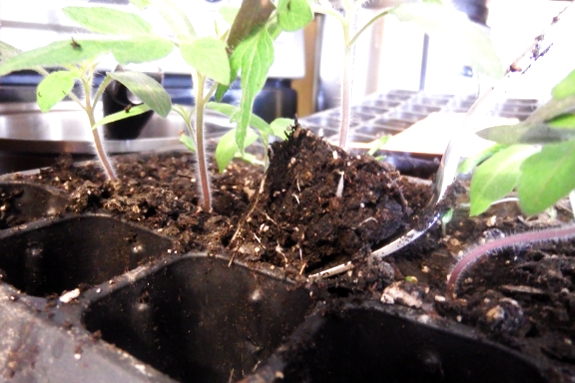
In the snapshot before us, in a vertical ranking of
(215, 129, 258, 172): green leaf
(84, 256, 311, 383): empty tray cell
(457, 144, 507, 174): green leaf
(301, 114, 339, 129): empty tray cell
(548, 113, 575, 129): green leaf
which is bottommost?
(84, 256, 311, 383): empty tray cell

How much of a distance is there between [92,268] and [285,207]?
0.88ft

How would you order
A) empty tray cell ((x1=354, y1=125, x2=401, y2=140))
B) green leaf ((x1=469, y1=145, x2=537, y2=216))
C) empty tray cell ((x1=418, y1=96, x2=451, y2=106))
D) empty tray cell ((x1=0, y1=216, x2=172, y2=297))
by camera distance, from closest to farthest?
green leaf ((x1=469, y1=145, x2=537, y2=216)), empty tray cell ((x1=0, y1=216, x2=172, y2=297)), empty tray cell ((x1=354, y1=125, x2=401, y2=140)), empty tray cell ((x1=418, y1=96, x2=451, y2=106))

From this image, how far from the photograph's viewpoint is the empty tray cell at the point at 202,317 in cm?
39

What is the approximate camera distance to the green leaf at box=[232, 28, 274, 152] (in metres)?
0.35

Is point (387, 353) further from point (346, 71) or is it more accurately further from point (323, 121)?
point (323, 121)

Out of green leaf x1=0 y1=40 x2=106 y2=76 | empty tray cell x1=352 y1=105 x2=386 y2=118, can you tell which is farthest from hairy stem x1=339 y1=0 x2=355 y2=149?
empty tray cell x1=352 y1=105 x2=386 y2=118

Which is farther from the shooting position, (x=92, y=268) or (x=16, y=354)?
(x=92, y=268)

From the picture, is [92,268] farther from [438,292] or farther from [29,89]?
[29,89]

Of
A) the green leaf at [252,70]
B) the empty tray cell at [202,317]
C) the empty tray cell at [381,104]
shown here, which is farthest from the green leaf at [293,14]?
the empty tray cell at [381,104]

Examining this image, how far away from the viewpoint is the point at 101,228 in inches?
20.4

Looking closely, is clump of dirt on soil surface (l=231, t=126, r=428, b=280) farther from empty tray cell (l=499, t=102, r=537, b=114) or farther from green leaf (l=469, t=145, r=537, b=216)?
empty tray cell (l=499, t=102, r=537, b=114)

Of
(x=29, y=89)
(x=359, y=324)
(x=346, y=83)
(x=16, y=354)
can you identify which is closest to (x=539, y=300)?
(x=359, y=324)

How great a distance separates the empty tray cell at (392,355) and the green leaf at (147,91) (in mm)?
260

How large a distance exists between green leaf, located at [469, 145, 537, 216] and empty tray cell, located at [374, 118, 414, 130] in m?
0.64
